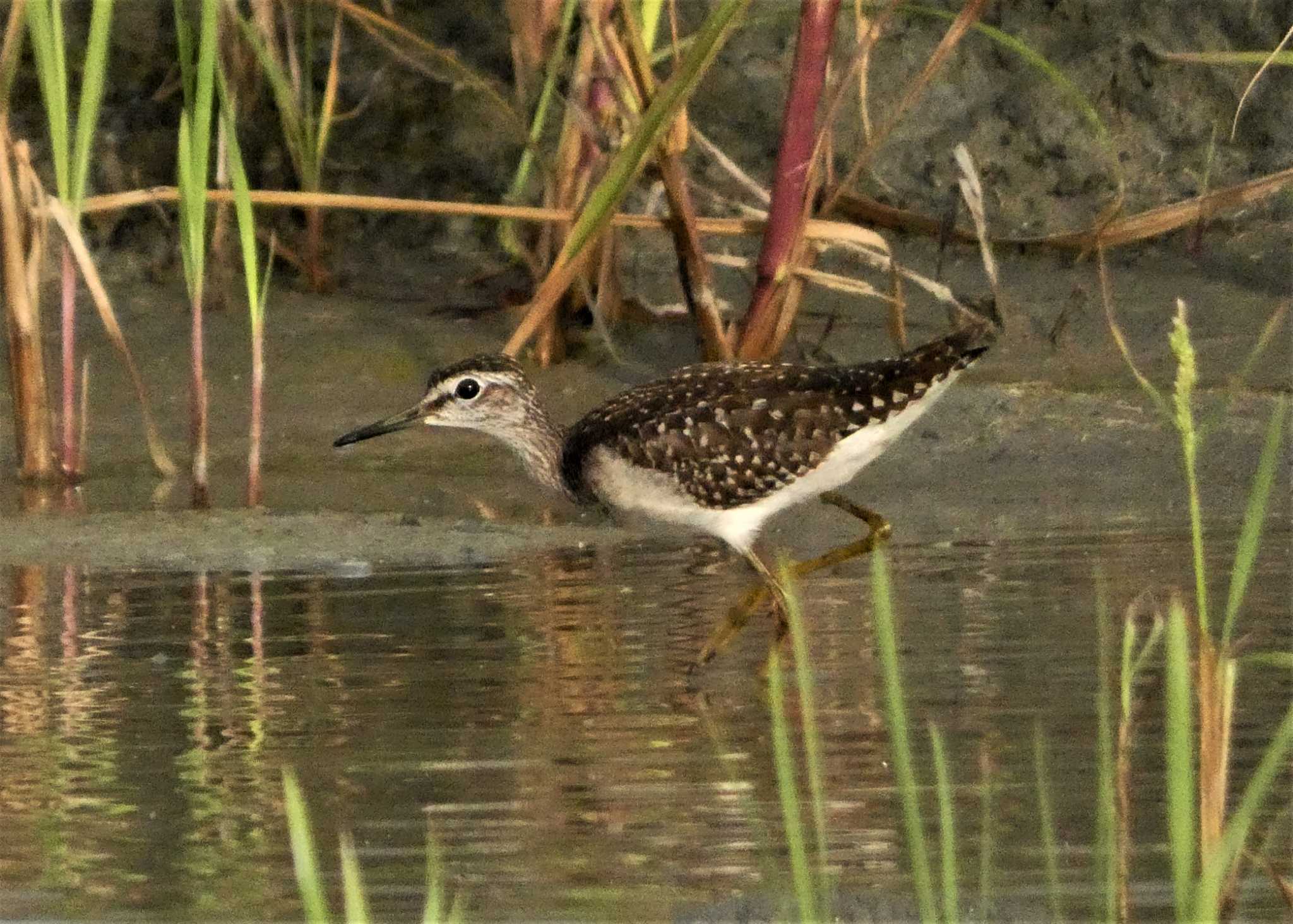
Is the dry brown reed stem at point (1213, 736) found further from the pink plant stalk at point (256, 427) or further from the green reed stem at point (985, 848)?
the pink plant stalk at point (256, 427)

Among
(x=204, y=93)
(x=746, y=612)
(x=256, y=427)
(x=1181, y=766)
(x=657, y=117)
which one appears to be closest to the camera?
(x=1181, y=766)

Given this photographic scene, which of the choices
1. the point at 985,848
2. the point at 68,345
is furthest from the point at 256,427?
the point at 985,848

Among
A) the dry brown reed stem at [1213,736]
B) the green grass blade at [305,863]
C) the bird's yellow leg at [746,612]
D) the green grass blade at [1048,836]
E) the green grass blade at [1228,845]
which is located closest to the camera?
the green grass blade at [305,863]

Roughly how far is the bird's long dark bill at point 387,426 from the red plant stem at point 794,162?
108 centimetres

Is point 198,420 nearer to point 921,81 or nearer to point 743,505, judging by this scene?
point 743,505

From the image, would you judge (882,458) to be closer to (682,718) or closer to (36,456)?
(36,456)

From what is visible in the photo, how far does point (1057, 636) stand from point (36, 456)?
3739 mm

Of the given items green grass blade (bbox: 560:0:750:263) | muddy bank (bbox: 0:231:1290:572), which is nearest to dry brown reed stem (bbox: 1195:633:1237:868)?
green grass blade (bbox: 560:0:750:263)

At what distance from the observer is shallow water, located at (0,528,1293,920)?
410 cm

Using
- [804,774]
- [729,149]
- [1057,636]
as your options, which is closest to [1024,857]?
[804,774]

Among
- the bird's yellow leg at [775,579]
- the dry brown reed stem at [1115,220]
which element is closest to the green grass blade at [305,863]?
the bird's yellow leg at [775,579]

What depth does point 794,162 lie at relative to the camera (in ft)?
26.1

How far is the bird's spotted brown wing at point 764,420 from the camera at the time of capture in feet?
23.0

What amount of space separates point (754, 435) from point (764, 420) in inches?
2.2
